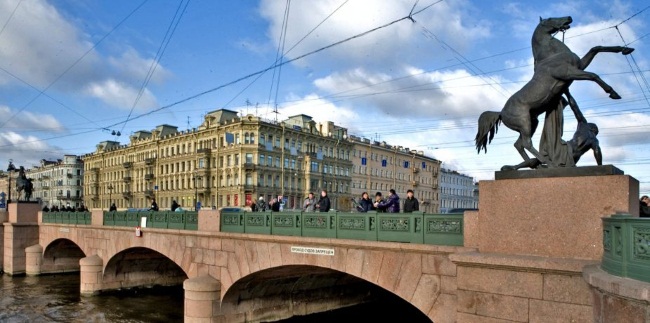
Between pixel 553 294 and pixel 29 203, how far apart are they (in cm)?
3249

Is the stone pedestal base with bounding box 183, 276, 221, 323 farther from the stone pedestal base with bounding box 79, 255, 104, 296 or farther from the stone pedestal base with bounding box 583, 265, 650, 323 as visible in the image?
the stone pedestal base with bounding box 583, 265, 650, 323

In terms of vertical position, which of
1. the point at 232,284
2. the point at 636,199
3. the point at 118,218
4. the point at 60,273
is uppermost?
the point at 636,199

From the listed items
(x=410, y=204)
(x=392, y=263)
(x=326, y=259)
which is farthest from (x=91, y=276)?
(x=392, y=263)

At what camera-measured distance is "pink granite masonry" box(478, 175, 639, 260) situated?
737 cm

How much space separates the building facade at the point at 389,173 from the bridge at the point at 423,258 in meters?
60.2

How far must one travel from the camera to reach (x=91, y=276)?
926 inches

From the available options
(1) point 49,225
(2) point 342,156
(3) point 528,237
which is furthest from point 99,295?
(2) point 342,156

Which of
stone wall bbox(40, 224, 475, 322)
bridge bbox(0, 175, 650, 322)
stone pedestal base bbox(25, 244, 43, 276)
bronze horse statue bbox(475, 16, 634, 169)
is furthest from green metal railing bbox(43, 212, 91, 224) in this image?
bronze horse statue bbox(475, 16, 634, 169)

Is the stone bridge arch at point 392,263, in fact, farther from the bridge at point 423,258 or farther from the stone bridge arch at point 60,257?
the stone bridge arch at point 60,257

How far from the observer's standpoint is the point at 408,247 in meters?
10.5

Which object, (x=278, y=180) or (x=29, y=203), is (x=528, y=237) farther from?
(x=278, y=180)

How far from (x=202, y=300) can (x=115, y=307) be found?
8230mm

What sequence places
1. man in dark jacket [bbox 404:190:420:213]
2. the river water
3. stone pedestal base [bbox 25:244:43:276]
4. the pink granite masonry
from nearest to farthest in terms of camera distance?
the pink granite masonry → man in dark jacket [bbox 404:190:420:213] → the river water → stone pedestal base [bbox 25:244:43:276]

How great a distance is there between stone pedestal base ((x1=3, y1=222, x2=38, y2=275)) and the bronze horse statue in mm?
30780
